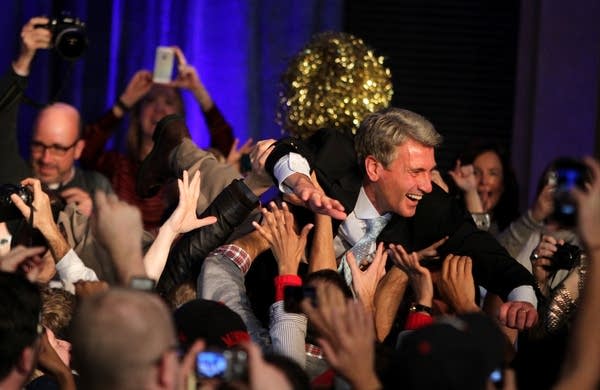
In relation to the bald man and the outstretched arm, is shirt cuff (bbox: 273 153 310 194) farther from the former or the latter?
the bald man

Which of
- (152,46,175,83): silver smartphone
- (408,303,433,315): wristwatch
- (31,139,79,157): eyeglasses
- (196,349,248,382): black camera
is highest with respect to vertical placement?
(152,46,175,83): silver smartphone

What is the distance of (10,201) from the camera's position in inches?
164

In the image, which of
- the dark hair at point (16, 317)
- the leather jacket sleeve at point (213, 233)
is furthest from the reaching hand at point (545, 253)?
the dark hair at point (16, 317)

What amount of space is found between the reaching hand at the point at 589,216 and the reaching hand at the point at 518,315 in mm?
1144

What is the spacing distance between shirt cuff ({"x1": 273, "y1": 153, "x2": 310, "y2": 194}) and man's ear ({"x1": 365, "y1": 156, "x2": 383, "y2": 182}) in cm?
36

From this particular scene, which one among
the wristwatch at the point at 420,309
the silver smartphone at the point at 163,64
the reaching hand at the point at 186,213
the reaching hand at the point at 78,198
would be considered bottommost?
the wristwatch at the point at 420,309

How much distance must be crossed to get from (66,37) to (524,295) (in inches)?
93.5

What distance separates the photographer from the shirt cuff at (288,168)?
4.22 metres

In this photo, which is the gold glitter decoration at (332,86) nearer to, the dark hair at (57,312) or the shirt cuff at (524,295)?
the shirt cuff at (524,295)

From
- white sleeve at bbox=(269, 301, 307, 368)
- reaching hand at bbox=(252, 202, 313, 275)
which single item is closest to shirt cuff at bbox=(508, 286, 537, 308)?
reaching hand at bbox=(252, 202, 313, 275)

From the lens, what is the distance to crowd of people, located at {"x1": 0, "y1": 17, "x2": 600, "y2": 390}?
2545 millimetres

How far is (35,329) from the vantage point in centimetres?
292

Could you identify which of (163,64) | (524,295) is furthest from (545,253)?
(163,64)

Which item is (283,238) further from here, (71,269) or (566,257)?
(566,257)
